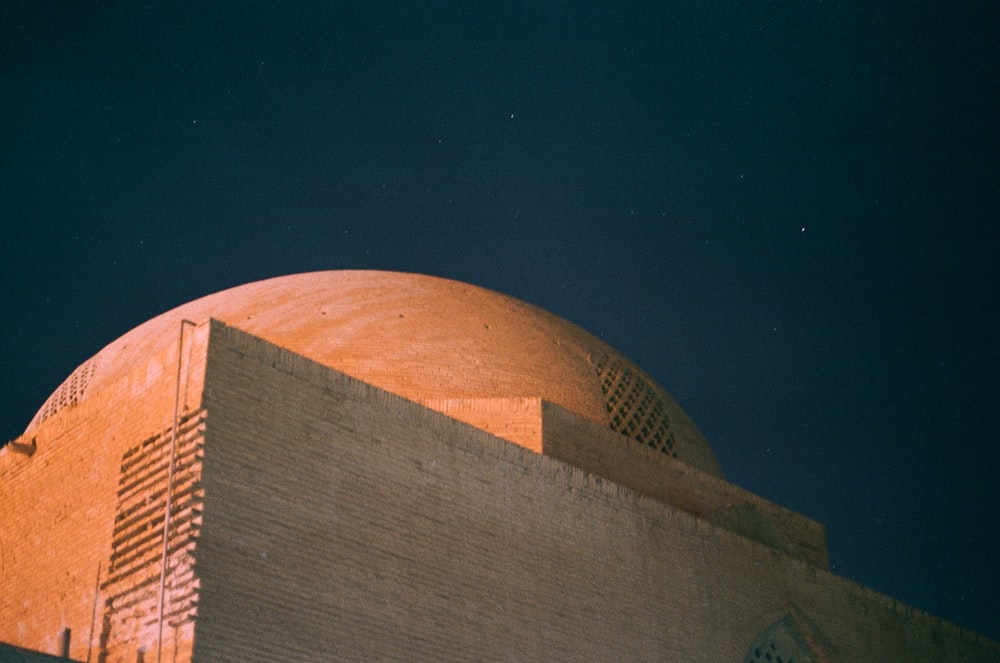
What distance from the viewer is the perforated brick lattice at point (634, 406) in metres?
10.4

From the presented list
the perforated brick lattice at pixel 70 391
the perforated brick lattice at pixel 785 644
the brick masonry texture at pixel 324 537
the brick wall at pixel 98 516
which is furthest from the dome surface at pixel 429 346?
the brick wall at pixel 98 516

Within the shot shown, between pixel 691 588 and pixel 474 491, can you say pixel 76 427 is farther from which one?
pixel 691 588

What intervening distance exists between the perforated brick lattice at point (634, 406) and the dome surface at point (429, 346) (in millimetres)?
11

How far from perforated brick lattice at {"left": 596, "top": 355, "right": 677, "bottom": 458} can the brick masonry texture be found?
1.20 meters

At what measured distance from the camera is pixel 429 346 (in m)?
9.85

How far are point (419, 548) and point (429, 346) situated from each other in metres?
2.76

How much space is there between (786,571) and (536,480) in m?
2.54

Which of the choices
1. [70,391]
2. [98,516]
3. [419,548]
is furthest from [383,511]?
[70,391]

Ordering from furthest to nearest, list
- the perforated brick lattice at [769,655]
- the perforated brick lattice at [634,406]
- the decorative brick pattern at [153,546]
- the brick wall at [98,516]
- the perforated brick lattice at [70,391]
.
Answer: the perforated brick lattice at [634,406] → the perforated brick lattice at [70,391] → the perforated brick lattice at [769,655] → the brick wall at [98,516] → the decorative brick pattern at [153,546]

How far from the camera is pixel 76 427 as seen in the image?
768 cm

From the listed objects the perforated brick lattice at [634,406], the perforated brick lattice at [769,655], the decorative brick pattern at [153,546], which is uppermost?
the perforated brick lattice at [634,406]

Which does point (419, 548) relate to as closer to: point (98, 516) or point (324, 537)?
point (324, 537)

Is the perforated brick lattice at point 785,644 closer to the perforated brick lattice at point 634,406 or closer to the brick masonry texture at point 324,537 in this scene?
the brick masonry texture at point 324,537

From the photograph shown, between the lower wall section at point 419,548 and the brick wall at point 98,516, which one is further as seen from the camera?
the brick wall at point 98,516
